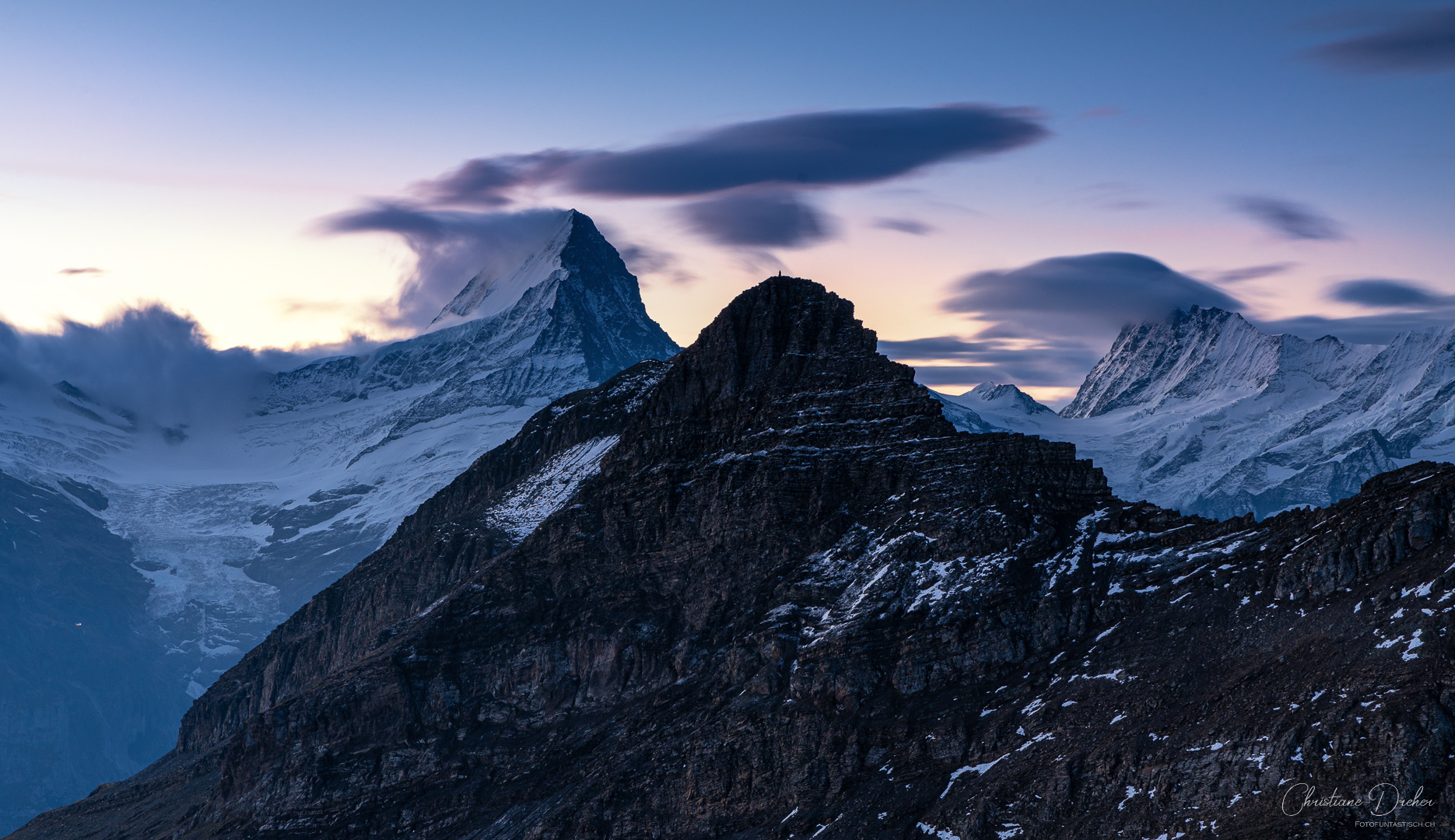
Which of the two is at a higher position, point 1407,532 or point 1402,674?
point 1407,532

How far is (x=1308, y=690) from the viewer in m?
180

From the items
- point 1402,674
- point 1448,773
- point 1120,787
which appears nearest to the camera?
point 1448,773

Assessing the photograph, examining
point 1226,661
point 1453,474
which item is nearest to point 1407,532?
point 1453,474

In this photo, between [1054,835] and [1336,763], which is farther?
[1054,835]

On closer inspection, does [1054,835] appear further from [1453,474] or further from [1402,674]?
[1453,474]

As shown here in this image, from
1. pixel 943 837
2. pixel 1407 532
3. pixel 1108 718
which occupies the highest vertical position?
pixel 1407 532

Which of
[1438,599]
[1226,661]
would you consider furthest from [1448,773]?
[1226,661]

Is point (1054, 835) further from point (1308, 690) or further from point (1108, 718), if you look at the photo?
point (1308, 690)

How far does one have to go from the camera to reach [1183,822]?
583ft

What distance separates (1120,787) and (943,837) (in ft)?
77.8

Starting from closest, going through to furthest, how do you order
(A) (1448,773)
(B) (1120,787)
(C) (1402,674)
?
(A) (1448,773), (C) (1402,674), (B) (1120,787)
